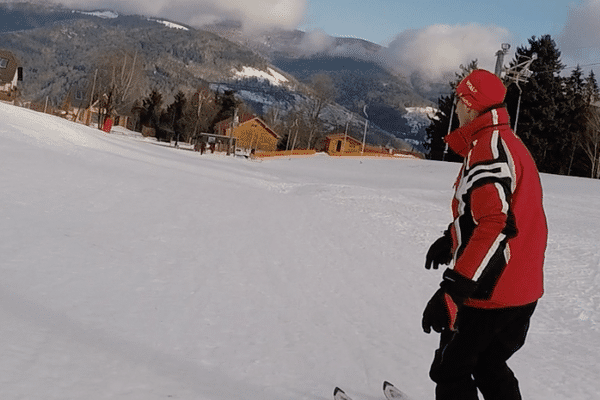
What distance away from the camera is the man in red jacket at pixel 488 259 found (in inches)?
91.7

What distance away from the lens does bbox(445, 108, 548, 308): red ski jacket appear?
2.31 metres

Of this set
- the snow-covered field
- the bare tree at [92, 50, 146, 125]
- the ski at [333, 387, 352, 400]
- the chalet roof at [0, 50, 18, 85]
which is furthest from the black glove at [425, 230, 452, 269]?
the chalet roof at [0, 50, 18, 85]

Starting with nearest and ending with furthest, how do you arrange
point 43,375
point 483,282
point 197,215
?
point 483,282
point 43,375
point 197,215

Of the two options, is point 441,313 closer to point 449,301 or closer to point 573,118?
point 449,301

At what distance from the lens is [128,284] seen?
5352 mm

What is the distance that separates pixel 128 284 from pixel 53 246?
142cm

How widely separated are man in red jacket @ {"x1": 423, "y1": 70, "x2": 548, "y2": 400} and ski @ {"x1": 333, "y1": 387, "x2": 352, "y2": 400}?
923mm

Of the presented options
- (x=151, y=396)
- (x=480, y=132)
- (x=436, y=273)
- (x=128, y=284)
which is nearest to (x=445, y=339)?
(x=480, y=132)

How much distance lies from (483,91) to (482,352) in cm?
130

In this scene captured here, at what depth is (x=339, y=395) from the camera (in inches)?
132

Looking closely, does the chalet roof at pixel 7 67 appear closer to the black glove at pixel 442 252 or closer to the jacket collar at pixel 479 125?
the black glove at pixel 442 252

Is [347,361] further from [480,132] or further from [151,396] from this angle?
[480,132]

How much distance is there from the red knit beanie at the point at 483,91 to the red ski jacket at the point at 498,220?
61 millimetres

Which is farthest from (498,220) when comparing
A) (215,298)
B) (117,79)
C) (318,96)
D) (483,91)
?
(318,96)
